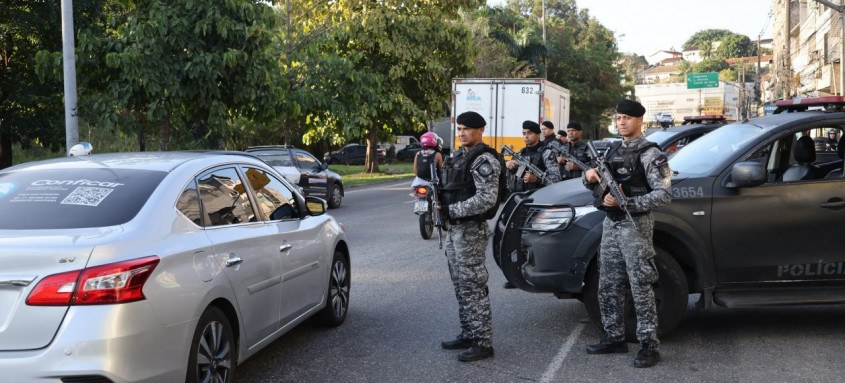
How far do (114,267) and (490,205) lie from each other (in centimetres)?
270

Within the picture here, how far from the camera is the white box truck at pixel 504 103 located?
18844 millimetres

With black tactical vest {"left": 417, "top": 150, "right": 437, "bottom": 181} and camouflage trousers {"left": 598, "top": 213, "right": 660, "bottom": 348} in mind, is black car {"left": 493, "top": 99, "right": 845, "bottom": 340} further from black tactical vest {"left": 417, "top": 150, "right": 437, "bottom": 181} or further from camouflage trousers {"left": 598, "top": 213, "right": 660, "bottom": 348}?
black tactical vest {"left": 417, "top": 150, "right": 437, "bottom": 181}

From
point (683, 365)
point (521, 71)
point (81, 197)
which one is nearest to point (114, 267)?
point (81, 197)

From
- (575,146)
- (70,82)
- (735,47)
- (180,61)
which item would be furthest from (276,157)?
(735,47)

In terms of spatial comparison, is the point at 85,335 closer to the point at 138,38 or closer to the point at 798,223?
the point at 798,223

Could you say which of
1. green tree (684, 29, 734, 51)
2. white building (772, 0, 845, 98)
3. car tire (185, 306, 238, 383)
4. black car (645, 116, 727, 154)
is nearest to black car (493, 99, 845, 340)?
car tire (185, 306, 238, 383)

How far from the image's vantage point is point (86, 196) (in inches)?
170

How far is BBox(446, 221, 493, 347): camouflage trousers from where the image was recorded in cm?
582

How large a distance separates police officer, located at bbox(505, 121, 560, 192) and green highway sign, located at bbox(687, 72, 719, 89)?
2632 inches

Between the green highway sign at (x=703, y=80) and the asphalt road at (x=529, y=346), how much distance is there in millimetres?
69252

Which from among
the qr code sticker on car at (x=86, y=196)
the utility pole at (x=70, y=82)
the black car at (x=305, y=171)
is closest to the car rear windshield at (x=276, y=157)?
the black car at (x=305, y=171)

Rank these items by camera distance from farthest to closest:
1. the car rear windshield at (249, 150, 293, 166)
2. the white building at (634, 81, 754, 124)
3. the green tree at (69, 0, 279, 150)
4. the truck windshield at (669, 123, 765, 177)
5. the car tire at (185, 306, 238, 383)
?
1. the white building at (634, 81, 754, 124)
2. the car rear windshield at (249, 150, 293, 166)
3. the green tree at (69, 0, 279, 150)
4. the truck windshield at (669, 123, 765, 177)
5. the car tire at (185, 306, 238, 383)

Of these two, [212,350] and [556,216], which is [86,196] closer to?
[212,350]

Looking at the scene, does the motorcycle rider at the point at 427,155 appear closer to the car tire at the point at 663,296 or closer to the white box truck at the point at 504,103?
the car tire at the point at 663,296
